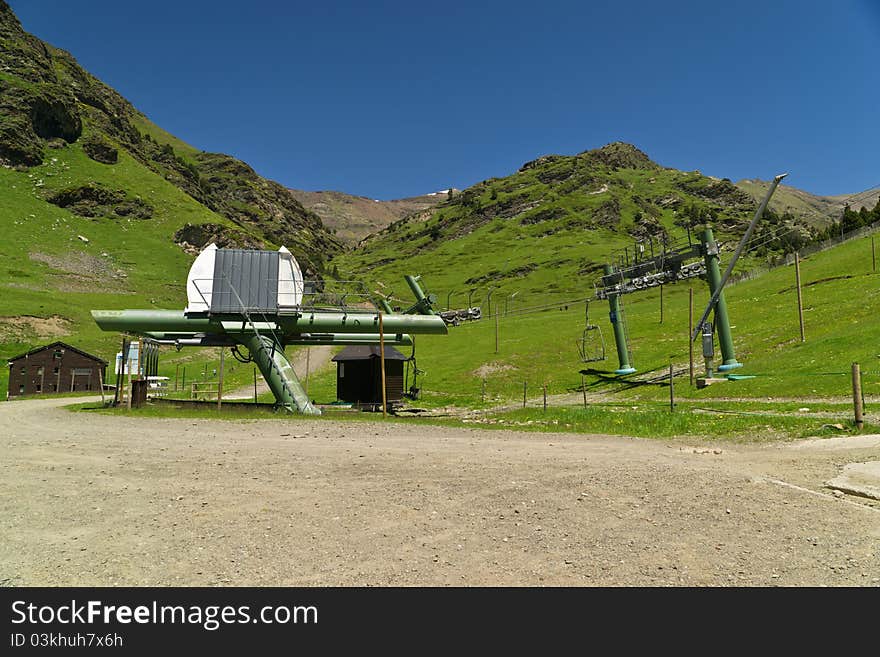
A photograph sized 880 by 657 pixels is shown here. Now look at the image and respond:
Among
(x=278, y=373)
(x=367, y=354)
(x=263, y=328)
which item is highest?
(x=263, y=328)

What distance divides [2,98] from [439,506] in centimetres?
20541

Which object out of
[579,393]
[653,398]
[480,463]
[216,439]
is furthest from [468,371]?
[480,463]

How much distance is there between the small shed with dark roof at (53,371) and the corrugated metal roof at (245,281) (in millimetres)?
31771

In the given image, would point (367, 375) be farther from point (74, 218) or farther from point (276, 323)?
point (74, 218)

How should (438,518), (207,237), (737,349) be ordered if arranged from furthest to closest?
(207,237)
(737,349)
(438,518)

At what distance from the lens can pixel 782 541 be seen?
6.71 metres

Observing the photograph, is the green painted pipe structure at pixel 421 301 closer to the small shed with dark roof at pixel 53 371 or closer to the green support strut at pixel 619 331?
the green support strut at pixel 619 331

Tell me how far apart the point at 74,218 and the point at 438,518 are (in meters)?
164

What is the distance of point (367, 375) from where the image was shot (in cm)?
4419

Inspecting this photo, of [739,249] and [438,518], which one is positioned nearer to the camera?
[438,518]

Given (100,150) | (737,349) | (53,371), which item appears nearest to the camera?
(737,349)

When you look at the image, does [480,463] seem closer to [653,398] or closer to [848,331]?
[653,398]

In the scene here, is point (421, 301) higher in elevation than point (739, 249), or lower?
lower

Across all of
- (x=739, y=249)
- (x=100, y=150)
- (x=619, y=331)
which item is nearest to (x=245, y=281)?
(x=619, y=331)
